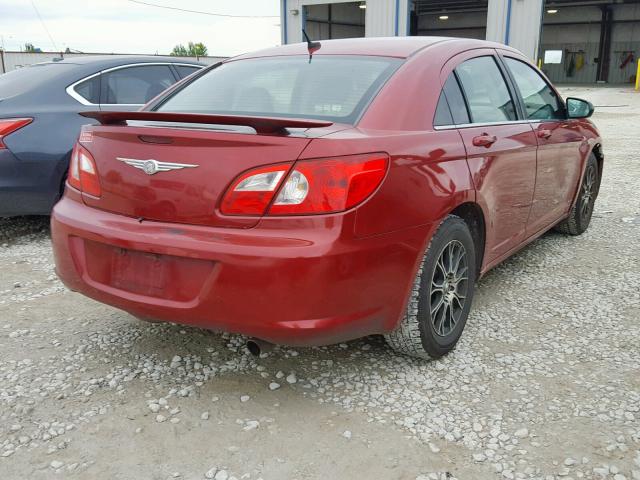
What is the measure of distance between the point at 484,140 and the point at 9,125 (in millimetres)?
3596

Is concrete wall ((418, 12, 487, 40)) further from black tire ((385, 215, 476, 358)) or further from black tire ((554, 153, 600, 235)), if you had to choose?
black tire ((385, 215, 476, 358))

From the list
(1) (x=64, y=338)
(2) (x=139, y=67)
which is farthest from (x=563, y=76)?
(1) (x=64, y=338)

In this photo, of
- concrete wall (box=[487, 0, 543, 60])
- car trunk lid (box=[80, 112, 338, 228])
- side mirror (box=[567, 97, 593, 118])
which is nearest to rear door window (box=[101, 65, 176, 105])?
car trunk lid (box=[80, 112, 338, 228])

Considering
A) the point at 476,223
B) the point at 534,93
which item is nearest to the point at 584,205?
the point at 534,93

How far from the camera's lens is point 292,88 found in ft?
9.43

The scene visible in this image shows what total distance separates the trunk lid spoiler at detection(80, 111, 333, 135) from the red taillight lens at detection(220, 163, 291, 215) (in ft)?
0.53

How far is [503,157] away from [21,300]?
304cm

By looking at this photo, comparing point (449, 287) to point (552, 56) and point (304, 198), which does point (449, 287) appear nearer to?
point (304, 198)

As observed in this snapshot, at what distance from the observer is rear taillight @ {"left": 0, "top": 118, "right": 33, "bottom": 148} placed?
180 inches

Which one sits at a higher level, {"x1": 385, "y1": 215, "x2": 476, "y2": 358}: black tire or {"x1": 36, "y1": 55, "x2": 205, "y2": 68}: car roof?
{"x1": 36, "y1": 55, "x2": 205, "y2": 68}: car roof

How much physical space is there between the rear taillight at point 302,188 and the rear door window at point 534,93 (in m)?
2.06

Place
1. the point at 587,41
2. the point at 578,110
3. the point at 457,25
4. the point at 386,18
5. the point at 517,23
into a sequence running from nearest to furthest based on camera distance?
the point at 578,110 → the point at 517,23 → the point at 386,18 → the point at 587,41 → the point at 457,25

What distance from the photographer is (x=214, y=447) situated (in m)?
2.28

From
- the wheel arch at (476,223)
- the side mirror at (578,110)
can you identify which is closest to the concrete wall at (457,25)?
the side mirror at (578,110)
